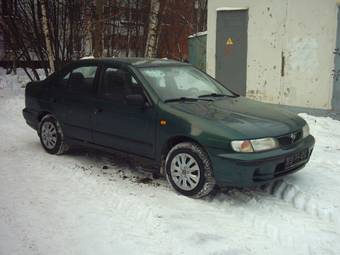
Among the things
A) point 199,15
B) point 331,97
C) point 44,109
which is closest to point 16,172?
point 44,109

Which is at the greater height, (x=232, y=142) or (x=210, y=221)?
(x=232, y=142)

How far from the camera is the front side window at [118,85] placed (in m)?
5.85

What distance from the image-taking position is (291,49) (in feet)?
34.1

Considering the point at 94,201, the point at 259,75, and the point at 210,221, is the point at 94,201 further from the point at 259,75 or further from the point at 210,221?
the point at 259,75

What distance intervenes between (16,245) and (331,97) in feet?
25.0

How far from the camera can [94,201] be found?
516cm

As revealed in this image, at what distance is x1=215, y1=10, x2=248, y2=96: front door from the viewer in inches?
445

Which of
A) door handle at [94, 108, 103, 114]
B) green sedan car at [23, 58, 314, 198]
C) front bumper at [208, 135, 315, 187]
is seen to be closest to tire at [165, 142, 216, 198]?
green sedan car at [23, 58, 314, 198]

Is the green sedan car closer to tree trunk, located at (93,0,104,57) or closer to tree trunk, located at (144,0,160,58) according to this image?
tree trunk, located at (144,0,160,58)

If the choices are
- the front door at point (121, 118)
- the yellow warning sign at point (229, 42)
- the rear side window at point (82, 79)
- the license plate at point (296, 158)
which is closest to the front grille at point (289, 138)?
the license plate at point (296, 158)

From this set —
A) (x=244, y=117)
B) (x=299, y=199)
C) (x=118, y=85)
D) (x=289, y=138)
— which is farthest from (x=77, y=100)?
(x=299, y=199)

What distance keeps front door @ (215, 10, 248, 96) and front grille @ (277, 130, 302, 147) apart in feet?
20.1

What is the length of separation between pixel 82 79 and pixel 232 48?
580cm

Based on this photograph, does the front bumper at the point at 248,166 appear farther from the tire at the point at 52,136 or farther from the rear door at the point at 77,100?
the tire at the point at 52,136
